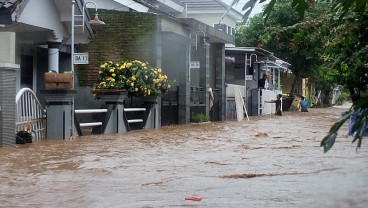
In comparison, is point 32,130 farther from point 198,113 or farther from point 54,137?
point 198,113

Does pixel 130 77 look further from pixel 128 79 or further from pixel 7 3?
pixel 7 3

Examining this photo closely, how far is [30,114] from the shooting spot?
13.2 m

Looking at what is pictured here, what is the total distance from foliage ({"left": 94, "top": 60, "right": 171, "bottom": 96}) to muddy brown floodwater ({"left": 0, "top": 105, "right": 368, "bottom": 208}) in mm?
3800

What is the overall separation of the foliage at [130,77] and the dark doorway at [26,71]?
229 centimetres

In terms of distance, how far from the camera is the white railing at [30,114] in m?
12.6

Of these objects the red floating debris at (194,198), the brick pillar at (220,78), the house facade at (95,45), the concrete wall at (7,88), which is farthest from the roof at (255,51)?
the red floating debris at (194,198)

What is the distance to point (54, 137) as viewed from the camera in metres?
13.8

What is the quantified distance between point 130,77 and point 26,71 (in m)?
3.45

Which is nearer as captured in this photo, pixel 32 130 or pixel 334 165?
pixel 334 165

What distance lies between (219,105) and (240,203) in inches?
791

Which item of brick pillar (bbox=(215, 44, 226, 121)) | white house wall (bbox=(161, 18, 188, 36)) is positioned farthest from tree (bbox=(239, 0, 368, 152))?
brick pillar (bbox=(215, 44, 226, 121))

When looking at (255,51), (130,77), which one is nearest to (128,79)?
(130,77)

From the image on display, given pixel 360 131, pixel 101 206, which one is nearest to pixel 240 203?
pixel 101 206

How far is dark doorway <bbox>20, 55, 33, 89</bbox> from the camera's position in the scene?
18125 mm
